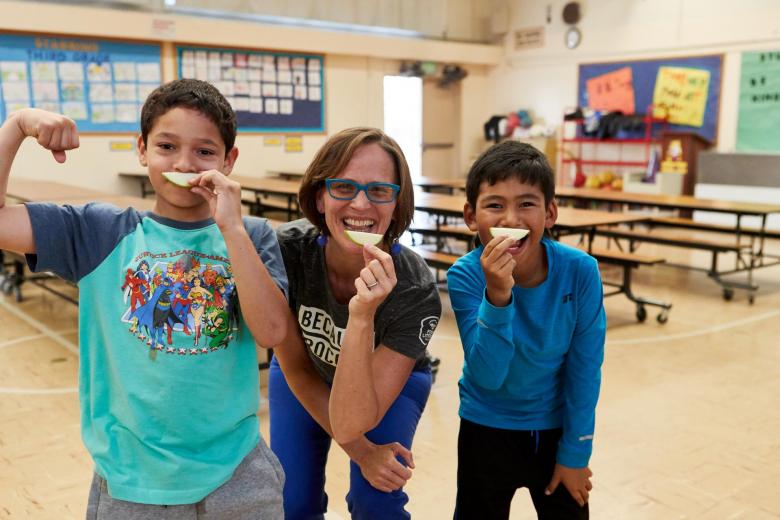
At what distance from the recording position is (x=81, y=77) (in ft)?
28.3

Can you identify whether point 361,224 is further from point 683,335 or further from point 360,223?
point 683,335

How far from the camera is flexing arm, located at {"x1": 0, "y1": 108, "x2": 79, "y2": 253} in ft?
4.05

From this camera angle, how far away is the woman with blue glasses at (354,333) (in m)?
1.45

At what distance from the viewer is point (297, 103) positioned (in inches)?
421

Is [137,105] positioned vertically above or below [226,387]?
above

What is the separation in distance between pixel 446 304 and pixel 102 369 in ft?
15.4

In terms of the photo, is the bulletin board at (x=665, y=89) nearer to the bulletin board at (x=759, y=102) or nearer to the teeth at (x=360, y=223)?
the bulletin board at (x=759, y=102)

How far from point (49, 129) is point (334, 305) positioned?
2.36ft

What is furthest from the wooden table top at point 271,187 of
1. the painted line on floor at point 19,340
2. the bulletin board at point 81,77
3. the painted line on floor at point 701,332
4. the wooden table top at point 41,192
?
the painted line on floor at point 701,332

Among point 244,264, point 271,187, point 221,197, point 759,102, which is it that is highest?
point 759,102

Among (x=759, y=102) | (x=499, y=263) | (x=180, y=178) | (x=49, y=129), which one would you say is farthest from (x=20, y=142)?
(x=759, y=102)

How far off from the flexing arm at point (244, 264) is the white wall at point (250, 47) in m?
8.07

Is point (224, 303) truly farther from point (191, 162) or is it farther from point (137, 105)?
point (137, 105)

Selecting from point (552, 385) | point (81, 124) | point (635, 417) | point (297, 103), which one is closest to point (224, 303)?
point (552, 385)
